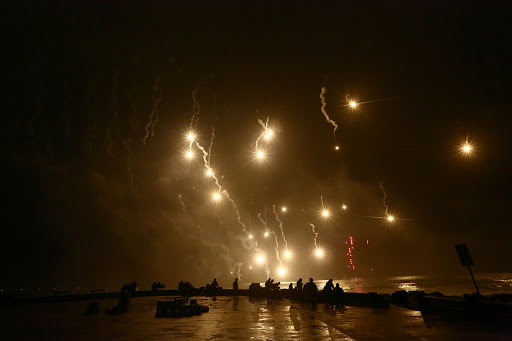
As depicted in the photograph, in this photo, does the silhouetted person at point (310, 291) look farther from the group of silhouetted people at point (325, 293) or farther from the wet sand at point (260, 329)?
the wet sand at point (260, 329)

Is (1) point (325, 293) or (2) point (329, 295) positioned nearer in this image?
(2) point (329, 295)

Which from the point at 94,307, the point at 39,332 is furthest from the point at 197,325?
the point at 94,307

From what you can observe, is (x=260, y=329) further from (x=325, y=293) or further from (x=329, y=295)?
(x=325, y=293)

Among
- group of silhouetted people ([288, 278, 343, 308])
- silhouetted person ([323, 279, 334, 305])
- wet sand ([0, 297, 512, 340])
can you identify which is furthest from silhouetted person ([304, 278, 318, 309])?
wet sand ([0, 297, 512, 340])

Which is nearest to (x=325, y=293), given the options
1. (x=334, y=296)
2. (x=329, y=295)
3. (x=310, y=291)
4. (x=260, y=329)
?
(x=329, y=295)

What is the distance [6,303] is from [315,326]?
95.5ft

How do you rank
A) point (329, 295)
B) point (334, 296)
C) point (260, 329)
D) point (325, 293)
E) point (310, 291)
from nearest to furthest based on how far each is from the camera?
point (260, 329) → point (334, 296) → point (329, 295) → point (325, 293) → point (310, 291)

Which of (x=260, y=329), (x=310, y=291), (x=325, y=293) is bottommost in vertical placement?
(x=260, y=329)

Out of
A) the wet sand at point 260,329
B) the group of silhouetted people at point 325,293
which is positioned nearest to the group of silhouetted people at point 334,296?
the group of silhouetted people at point 325,293

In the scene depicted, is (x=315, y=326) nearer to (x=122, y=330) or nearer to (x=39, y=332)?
(x=122, y=330)

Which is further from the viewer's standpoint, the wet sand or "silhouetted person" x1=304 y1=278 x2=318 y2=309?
"silhouetted person" x1=304 y1=278 x2=318 y2=309

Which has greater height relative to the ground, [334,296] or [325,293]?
[325,293]

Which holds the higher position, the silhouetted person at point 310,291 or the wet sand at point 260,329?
the silhouetted person at point 310,291

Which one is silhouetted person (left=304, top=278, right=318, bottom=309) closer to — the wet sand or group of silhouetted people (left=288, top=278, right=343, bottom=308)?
group of silhouetted people (left=288, top=278, right=343, bottom=308)
